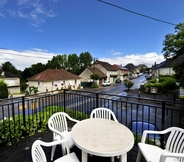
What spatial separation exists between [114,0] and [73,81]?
20.1m

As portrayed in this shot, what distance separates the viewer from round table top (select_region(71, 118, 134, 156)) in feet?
4.15

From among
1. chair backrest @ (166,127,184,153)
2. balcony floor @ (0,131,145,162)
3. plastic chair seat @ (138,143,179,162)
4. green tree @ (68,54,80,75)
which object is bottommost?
balcony floor @ (0,131,145,162)

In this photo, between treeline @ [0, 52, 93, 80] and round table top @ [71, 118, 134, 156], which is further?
treeline @ [0, 52, 93, 80]

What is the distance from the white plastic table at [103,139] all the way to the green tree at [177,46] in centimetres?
752

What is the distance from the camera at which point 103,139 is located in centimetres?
147

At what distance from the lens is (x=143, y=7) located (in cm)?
496

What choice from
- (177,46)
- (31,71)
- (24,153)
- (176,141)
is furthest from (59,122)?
(31,71)

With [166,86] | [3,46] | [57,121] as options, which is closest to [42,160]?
[57,121]

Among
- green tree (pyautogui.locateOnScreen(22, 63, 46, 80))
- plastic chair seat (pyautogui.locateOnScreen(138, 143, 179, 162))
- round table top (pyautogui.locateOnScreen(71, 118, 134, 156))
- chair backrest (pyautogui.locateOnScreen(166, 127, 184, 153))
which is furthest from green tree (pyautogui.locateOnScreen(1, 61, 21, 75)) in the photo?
chair backrest (pyautogui.locateOnScreen(166, 127, 184, 153))

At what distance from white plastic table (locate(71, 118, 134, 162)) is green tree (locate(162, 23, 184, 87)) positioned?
752 centimetres

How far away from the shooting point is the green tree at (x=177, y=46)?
6895mm

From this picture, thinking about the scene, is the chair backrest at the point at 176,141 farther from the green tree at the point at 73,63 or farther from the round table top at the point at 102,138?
the green tree at the point at 73,63

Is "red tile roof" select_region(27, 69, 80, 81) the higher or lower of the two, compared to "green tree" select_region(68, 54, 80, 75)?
lower

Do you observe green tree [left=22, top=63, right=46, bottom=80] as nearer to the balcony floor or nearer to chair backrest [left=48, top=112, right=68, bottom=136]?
the balcony floor
